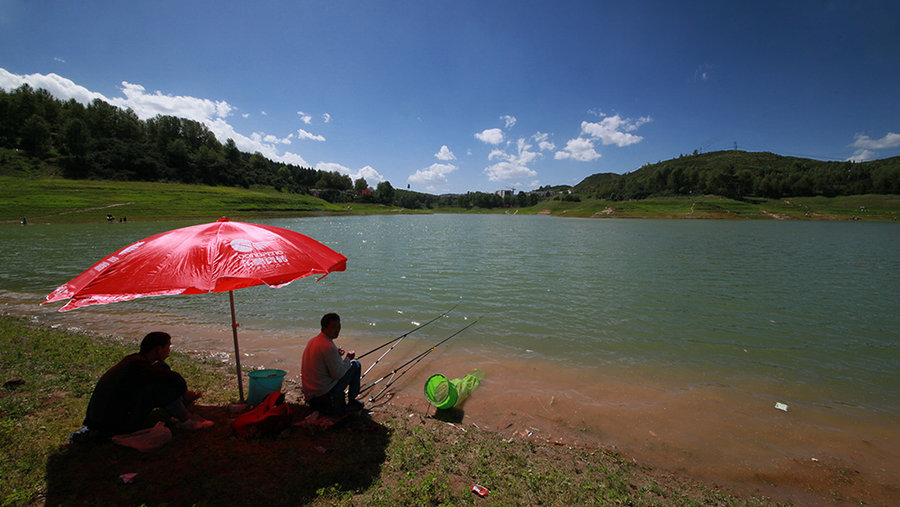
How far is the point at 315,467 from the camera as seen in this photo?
4.69 metres

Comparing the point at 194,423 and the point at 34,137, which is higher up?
the point at 34,137

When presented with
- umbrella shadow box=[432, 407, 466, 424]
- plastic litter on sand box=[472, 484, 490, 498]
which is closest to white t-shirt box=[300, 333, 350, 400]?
umbrella shadow box=[432, 407, 466, 424]

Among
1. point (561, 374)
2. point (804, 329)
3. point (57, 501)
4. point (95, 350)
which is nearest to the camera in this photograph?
point (57, 501)

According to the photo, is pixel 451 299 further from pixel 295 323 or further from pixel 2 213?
pixel 2 213

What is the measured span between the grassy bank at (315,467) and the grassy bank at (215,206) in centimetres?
7392

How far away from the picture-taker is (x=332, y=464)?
4.79 m

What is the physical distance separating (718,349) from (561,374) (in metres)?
5.85

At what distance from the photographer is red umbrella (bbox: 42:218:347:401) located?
424 cm

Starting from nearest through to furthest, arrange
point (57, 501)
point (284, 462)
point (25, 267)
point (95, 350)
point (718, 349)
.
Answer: point (57, 501) < point (284, 462) < point (95, 350) < point (718, 349) < point (25, 267)

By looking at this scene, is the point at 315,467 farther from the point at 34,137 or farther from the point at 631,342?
the point at 34,137

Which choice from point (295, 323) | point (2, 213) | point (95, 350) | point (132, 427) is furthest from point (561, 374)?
point (2, 213)

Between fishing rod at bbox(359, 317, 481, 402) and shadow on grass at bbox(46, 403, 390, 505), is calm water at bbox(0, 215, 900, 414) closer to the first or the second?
fishing rod at bbox(359, 317, 481, 402)

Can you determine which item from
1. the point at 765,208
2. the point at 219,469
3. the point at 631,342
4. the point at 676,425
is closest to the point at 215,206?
the point at 631,342

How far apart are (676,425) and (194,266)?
29.2ft
